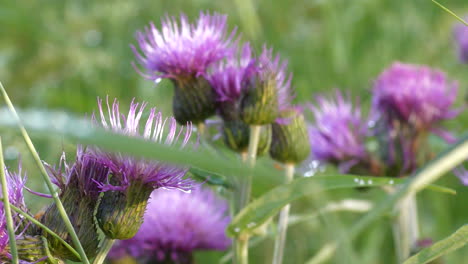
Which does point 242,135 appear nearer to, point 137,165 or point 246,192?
point 246,192

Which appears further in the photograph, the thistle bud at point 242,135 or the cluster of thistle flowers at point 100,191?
the thistle bud at point 242,135

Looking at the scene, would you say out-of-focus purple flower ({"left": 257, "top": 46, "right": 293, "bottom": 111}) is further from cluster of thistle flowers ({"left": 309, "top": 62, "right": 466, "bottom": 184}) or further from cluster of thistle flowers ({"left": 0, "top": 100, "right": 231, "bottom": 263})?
cluster of thistle flowers ({"left": 309, "top": 62, "right": 466, "bottom": 184})

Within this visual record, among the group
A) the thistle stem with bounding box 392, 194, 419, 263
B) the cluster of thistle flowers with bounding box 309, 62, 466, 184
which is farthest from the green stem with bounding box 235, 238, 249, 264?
the cluster of thistle flowers with bounding box 309, 62, 466, 184

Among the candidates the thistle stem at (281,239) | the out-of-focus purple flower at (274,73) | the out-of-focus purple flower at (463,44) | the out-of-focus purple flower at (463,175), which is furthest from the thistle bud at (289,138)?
the out-of-focus purple flower at (463,44)

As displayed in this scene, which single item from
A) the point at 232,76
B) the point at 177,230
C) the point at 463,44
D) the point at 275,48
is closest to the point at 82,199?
the point at 232,76

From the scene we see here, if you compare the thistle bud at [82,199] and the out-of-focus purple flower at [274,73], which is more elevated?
the out-of-focus purple flower at [274,73]

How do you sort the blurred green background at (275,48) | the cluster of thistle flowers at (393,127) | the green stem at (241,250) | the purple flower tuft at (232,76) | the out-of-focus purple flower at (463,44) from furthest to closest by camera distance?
the out-of-focus purple flower at (463,44), the blurred green background at (275,48), the cluster of thistle flowers at (393,127), the purple flower tuft at (232,76), the green stem at (241,250)

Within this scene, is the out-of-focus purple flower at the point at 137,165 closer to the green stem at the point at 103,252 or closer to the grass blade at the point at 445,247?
the green stem at the point at 103,252

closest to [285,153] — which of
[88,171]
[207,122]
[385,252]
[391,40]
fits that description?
[207,122]
